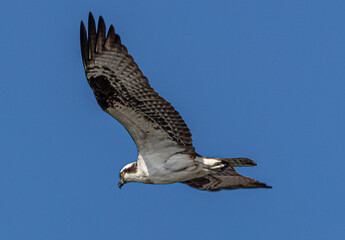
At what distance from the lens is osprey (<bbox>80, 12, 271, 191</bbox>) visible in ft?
39.8

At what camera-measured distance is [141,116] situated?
40.9 ft

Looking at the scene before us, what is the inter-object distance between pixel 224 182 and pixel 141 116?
9.60ft

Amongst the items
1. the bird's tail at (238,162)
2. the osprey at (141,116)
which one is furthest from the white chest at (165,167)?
the bird's tail at (238,162)

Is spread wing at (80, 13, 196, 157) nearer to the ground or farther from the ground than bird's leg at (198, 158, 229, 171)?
farther from the ground

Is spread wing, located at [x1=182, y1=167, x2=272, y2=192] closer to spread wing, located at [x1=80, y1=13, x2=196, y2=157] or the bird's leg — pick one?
the bird's leg

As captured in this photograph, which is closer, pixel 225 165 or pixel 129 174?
pixel 225 165

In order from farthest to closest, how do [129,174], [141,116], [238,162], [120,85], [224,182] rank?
1. [224,182]
2. [129,174]
3. [238,162]
4. [141,116]
5. [120,85]

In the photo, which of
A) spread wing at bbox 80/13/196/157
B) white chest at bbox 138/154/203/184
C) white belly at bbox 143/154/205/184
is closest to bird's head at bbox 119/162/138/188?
white chest at bbox 138/154/203/184

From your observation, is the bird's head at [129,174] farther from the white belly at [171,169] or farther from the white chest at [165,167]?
the white belly at [171,169]

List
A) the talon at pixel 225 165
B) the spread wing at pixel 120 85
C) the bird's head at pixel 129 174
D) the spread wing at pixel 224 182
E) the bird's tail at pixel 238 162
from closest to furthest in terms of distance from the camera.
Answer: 1. the spread wing at pixel 120 85
2. the bird's tail at pixel 238 162
3. the talon at pixel 225 165
4. the bird's head at pixel 129 174
5. the spread wing at pixel 224 182

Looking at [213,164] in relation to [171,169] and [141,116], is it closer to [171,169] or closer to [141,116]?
[171,169]

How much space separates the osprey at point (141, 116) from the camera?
12.1 metres

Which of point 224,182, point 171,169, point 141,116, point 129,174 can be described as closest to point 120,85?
point 141,116

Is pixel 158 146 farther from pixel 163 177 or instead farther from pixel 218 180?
pixel 218 180
